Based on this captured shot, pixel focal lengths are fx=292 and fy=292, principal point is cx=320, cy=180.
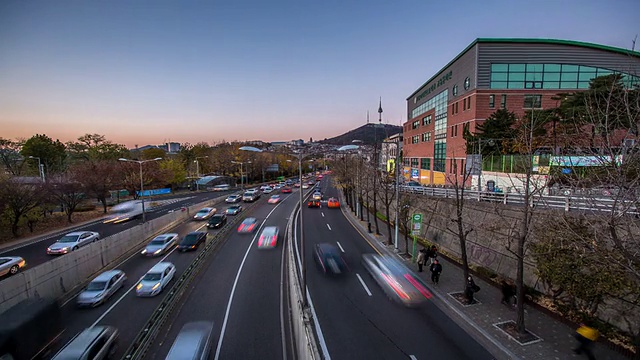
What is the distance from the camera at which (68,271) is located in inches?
643

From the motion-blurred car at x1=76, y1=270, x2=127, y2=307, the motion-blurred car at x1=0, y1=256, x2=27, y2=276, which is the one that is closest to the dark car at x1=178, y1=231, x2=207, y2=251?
the motion-blurred car at x1=76, y1=270, x2=127, y2=307

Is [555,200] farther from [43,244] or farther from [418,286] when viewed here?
[43,244]

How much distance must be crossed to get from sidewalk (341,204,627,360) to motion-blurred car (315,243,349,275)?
4855 millimetres

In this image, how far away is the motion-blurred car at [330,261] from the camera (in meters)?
18.4

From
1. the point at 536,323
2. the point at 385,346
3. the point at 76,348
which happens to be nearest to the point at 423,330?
the point at 385,346

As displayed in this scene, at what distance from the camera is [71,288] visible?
1653 centimetres

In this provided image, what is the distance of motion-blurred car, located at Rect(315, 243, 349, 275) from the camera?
18.4 meters

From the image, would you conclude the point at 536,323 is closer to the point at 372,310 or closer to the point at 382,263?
the point at 372,310

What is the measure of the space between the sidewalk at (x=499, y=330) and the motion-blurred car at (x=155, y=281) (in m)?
14.5

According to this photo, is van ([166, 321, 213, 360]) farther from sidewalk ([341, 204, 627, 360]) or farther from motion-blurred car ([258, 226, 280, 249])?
motion-blurred car ([258, 226, 280, 249])

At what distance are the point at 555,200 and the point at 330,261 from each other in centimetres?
1294

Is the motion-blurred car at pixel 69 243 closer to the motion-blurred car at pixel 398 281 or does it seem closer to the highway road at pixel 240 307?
the highway road at pixel 240 307

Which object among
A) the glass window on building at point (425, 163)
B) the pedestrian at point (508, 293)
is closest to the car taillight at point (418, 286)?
the pedestrian at point (508, 293)

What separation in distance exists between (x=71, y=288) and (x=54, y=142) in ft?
214
